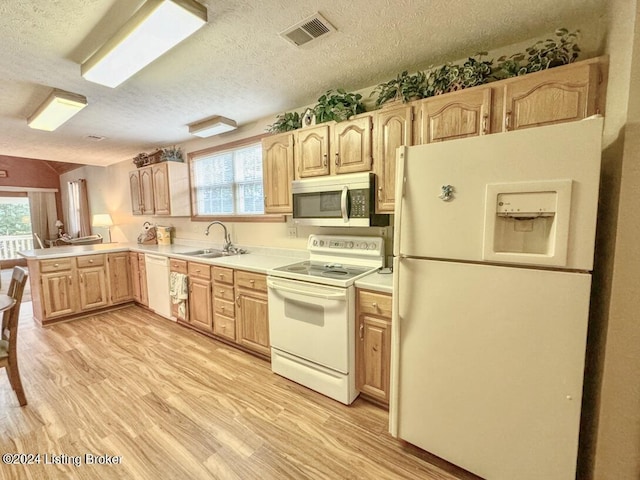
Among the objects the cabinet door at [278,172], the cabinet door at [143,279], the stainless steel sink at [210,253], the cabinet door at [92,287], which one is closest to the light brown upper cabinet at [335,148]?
the cabinet door at [278,172]

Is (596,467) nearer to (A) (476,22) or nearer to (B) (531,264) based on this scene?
(B) (531,264)

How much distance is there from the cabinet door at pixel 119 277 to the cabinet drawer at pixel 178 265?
1233 mm

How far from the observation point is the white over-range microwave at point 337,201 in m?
2.15

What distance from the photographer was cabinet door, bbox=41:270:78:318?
3465 millimetres

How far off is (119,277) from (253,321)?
275 cm

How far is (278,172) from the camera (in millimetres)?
2713

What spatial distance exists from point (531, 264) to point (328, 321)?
4.18 ft

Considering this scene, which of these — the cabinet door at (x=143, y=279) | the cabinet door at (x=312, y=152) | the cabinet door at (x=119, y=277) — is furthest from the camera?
the cabinet door at (x=119, y=277)

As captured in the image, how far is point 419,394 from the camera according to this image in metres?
1.51

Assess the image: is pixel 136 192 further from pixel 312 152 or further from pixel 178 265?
pixel 312 152

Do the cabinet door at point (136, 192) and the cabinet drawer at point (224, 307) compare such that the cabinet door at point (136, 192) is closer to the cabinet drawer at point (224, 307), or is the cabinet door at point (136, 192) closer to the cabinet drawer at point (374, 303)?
the cabinet drawer at point (224, 307)

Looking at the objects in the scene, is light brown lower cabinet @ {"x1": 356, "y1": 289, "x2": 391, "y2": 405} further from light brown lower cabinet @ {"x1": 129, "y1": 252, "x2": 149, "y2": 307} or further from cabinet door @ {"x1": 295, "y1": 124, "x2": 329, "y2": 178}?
light brown lower cabinet @ {"x1": 129, "y1": 252, "x2": 149, "y2": 307}

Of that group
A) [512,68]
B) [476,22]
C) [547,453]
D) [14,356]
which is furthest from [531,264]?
[14,356]

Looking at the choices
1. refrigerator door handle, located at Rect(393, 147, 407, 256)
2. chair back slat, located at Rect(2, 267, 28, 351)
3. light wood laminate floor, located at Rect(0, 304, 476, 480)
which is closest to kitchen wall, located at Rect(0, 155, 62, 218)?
light wood laminate floor, located at Rect(0, 304, 476, 480)
